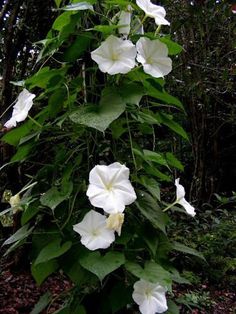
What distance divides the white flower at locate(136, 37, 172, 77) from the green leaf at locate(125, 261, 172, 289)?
1.33 ft

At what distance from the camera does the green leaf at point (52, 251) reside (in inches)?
36.6

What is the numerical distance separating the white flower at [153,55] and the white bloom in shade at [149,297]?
0.44 metres

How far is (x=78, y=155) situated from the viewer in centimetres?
104

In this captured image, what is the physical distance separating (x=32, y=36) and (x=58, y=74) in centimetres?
158

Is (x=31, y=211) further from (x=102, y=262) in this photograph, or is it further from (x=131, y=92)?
(x=131, y=92)

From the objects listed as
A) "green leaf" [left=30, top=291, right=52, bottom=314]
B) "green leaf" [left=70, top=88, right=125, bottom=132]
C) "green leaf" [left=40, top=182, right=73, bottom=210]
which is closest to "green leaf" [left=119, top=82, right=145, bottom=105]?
"green leaf" [left=70, top=88, right=125, bottom=132]

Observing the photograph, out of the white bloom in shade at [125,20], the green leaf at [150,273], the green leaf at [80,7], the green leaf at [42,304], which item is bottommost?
the green leaf at [42,304]

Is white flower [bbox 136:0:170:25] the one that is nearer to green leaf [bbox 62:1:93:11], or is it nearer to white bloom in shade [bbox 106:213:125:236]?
green leaf [bbox 62:1:93:11]

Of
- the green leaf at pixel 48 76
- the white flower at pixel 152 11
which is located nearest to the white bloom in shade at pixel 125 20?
the white flower at pixel 152 11

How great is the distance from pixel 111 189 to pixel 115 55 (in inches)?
10.9

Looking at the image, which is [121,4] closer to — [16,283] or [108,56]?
[108,56]

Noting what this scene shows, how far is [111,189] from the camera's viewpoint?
884 millimetres

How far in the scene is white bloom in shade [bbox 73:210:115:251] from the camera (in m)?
0.88

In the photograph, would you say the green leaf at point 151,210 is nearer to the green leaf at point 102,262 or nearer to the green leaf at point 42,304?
the green leaf at point 102,262
